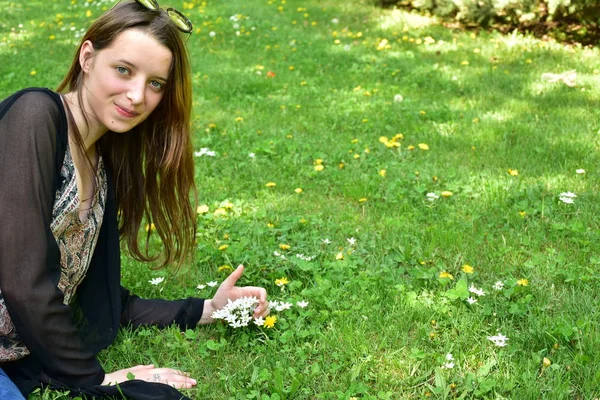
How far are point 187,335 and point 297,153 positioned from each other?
84.9 inches

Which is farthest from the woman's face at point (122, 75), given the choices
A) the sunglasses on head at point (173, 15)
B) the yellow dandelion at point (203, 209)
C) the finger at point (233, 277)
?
the yellow dandelion at point (203, 209)

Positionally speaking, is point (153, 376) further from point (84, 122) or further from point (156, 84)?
point (156, 84)

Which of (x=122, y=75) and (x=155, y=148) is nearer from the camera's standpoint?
(x=122, y=75)

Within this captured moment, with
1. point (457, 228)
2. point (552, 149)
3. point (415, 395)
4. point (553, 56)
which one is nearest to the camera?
point (415, 395)

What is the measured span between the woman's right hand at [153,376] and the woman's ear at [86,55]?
1.12m

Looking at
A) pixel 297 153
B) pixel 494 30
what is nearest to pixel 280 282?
pixel 297 153

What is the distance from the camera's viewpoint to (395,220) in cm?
368

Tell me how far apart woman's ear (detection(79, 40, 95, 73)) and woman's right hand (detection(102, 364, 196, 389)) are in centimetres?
112

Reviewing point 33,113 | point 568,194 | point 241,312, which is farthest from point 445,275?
point 33,113

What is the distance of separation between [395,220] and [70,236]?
6.02 ft

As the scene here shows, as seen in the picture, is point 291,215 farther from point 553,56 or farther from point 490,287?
point 553,56

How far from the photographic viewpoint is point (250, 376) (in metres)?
2.52

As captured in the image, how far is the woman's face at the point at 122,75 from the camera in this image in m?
2.28

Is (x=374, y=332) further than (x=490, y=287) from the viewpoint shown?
No
